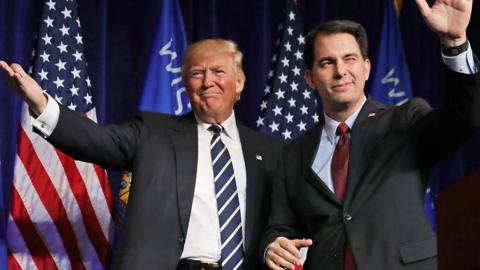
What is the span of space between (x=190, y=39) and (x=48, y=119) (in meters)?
1.94

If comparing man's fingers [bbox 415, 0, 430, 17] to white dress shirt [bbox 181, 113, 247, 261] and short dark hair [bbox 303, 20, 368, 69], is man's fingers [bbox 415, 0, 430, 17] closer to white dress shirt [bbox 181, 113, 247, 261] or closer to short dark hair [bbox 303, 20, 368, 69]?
short dark hair [bbox 303, 20, 368, 69]

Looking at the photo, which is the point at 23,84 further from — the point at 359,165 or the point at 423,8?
the point at 423,8

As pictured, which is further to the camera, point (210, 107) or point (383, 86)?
point (383, 86)

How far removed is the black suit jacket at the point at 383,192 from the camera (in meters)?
2.46

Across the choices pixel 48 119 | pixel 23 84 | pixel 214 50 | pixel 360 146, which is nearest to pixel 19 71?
pixel 23 84

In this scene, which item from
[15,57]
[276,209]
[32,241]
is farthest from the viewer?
[15,57]

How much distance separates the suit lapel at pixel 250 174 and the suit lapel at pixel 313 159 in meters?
0.51

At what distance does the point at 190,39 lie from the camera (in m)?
4.85

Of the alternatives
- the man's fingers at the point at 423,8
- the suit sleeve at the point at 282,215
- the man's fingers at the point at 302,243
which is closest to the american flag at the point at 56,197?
the suit sleeve at the point at 282,215

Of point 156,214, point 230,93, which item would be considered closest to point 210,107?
point 230,93

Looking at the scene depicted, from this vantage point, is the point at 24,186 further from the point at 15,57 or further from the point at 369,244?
the point at 369,244

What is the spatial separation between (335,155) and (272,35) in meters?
2.41

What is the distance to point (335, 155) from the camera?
2.73 m

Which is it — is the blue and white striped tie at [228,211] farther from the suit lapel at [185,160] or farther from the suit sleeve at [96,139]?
the suit sleeve at [96,139]
